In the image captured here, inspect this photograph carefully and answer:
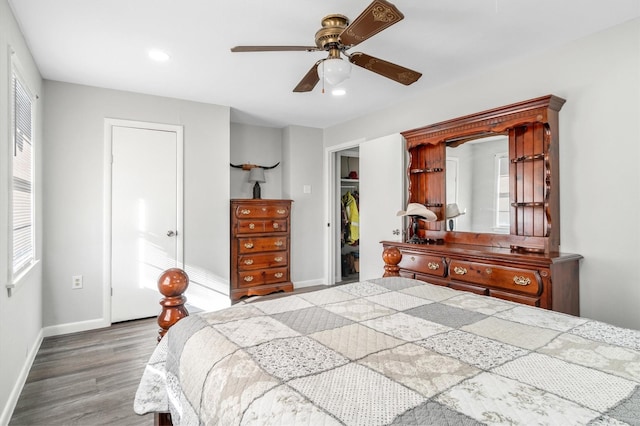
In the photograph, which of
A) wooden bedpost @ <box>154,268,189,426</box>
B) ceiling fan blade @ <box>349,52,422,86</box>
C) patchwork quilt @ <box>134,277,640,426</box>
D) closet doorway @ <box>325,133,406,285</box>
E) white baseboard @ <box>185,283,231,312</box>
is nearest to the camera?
patchwork quilt @ <box>134,277,640,426</box>

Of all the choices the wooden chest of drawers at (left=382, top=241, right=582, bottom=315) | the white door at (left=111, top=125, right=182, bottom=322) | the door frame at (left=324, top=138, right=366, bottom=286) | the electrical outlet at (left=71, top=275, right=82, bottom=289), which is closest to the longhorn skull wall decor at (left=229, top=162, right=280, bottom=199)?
the door frame at (left=324, top=138, right=366, bottom=286)

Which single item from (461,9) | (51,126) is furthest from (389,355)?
(51,126)

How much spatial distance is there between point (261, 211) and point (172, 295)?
3019mm

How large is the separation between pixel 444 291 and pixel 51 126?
145 inches

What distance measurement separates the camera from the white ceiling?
209 centimetres

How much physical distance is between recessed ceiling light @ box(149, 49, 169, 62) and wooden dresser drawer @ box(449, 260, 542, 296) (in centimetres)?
281

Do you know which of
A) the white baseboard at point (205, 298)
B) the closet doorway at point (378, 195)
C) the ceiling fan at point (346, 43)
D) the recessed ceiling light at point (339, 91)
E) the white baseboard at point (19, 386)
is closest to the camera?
the ceiling fan at point (346, 43)

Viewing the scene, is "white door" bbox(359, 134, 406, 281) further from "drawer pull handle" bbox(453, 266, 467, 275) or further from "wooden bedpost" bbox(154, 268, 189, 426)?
"wooden bedpost" bbox(154, 268, 189, 426)

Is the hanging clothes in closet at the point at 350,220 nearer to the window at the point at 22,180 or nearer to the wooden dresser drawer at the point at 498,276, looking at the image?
the wooden dresser drawer at the point at 498,276

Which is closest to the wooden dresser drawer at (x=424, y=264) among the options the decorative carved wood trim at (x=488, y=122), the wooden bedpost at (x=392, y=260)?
the wooden bedpost at (x=392, y=260)

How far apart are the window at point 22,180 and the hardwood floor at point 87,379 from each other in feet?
2.47

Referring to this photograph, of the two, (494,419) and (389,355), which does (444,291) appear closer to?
(389,355)

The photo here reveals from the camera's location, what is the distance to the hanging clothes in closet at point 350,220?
18.3 feet

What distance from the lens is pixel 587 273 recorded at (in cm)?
245
